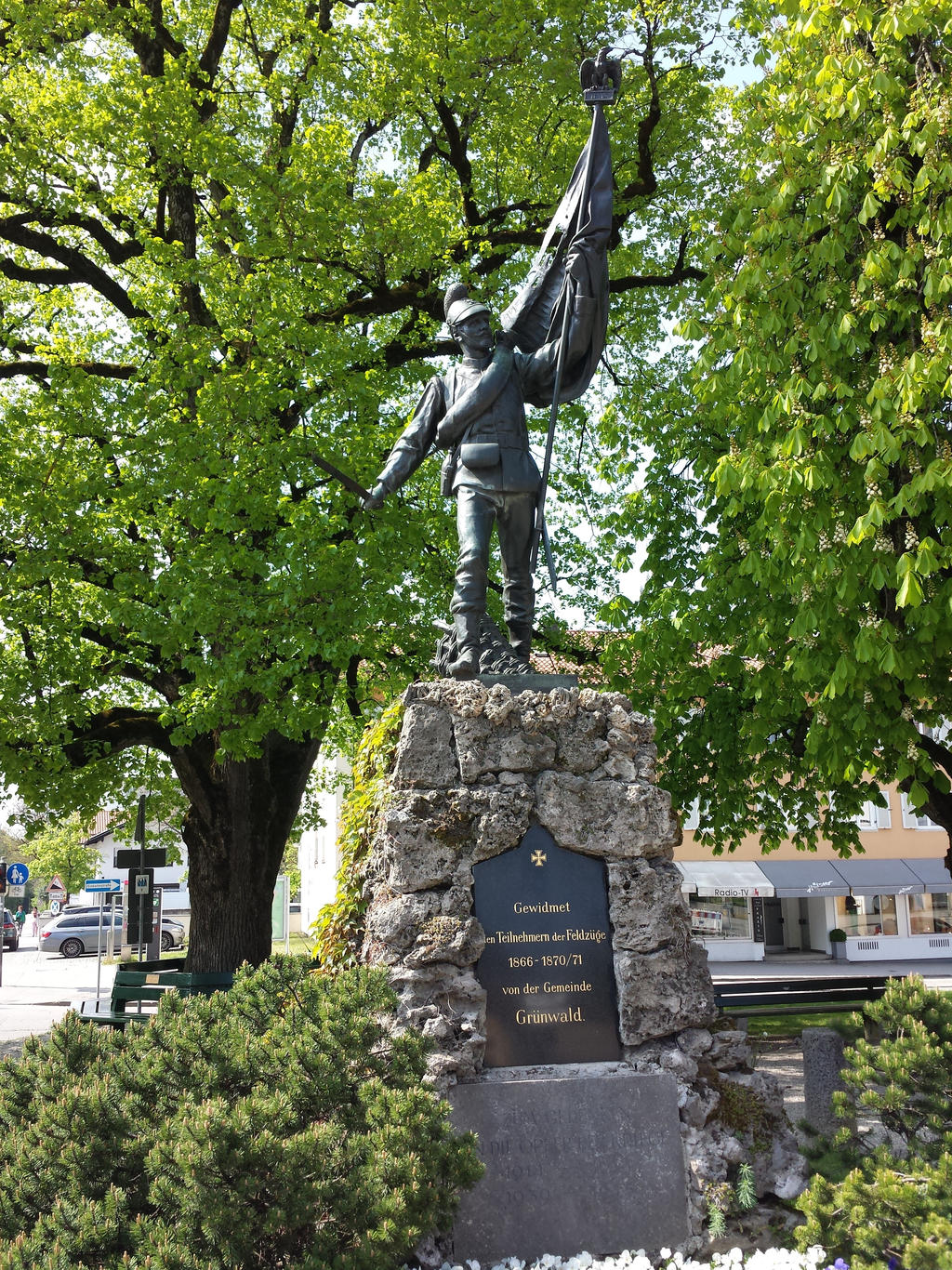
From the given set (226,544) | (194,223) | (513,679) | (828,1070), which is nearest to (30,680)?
(226,544)

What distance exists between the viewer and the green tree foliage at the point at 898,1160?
379cm

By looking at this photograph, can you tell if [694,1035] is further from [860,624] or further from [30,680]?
[30,680]

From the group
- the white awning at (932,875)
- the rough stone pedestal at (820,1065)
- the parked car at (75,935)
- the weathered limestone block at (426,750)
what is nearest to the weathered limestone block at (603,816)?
the weathered limestone block at (426,750)

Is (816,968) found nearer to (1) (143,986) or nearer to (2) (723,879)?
(2) (723,879)

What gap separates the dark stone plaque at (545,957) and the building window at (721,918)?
25.7 meters

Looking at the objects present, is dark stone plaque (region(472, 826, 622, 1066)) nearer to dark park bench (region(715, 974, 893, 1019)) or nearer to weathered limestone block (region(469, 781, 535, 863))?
weathered limestone block (region(469, 781, 535, 863))

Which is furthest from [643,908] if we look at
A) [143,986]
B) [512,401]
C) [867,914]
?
[867,914]

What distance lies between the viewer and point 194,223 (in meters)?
14.6

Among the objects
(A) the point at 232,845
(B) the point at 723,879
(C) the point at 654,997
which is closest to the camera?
(C) the point at 654,997

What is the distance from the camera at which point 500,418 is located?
6.45 m

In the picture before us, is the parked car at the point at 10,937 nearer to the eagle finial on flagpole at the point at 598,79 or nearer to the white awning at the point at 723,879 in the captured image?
the white awning at the point at 723,879

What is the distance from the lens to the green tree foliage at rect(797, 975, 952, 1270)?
3.79 meters

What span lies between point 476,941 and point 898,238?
6.93 meters

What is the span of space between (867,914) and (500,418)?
2891cm
